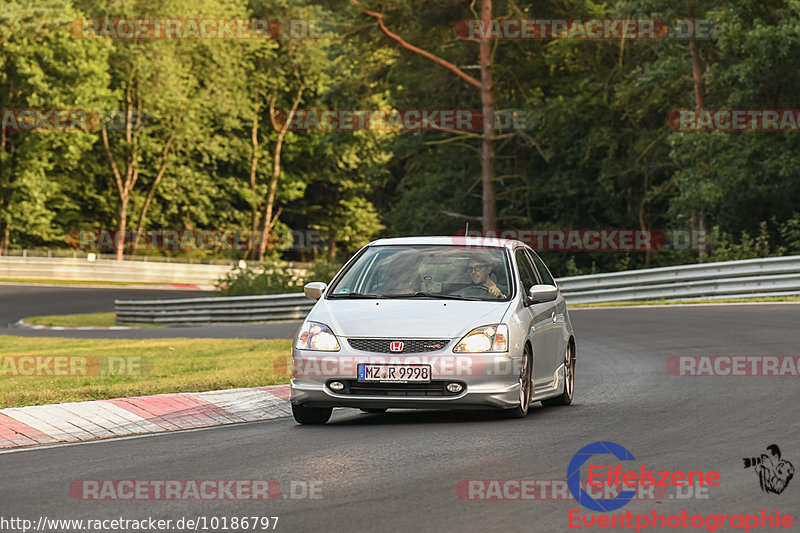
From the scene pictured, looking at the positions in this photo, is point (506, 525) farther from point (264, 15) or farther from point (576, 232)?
point (264, 15)

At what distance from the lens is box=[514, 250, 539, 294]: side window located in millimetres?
11666

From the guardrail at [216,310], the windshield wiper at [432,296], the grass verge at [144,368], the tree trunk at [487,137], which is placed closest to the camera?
the windshield wiper at [432,296]

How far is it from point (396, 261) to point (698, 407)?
3082 millimetres

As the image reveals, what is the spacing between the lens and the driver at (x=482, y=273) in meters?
11.1

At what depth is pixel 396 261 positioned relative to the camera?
11523mm

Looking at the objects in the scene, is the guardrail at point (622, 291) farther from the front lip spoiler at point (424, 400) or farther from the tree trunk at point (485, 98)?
the front lip spoiler at point (424, 400)

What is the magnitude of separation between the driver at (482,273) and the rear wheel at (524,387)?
60 cm

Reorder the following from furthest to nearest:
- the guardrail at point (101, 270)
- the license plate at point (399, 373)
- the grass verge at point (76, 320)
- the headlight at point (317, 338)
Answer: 1. the guardrail at point (101, 270)
2. the grass verge at point (76, 320)
3. the headlight at point (317, 338)
4. the license plate at point (399, 373)

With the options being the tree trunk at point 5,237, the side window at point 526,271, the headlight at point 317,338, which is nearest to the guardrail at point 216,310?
the side window at point 526,271

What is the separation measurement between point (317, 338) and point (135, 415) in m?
1.96

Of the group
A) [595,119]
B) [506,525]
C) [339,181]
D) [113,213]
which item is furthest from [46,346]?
[339,181]

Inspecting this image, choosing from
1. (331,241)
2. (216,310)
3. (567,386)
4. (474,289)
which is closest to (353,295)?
(474,289)

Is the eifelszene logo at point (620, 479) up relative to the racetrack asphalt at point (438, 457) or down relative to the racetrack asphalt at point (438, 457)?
up

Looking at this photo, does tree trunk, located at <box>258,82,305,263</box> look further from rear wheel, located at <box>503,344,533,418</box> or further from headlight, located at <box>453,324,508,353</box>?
headlight, located at <box>453,324,508,353</box>
